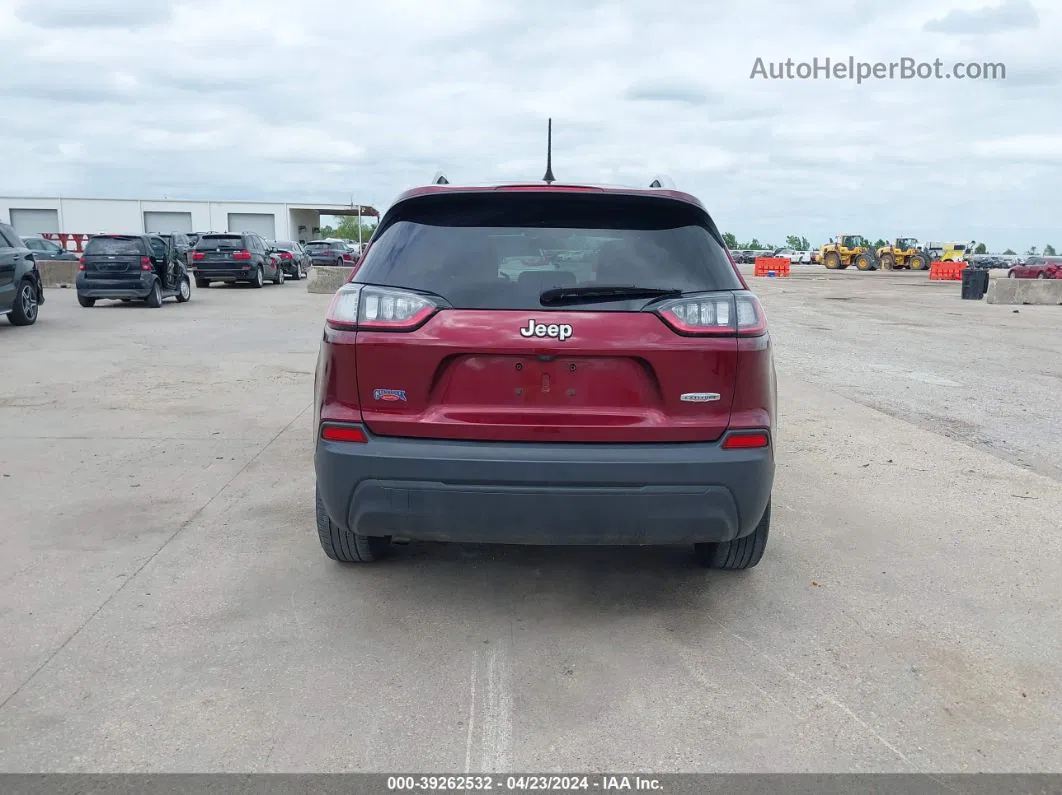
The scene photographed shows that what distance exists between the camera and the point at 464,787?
2.65 metres

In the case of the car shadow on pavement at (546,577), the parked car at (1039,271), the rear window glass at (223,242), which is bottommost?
the car shadow on pavement at (546,577)

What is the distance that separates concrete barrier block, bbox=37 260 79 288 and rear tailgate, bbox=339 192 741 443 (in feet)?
92.7

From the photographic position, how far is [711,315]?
339cm

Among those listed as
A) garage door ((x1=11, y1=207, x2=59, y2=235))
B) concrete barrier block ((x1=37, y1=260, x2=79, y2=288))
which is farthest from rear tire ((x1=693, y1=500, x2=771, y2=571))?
garage door ((x1=11, y1=207, x2=59, y2=235))

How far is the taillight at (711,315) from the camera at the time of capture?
3.37 metres

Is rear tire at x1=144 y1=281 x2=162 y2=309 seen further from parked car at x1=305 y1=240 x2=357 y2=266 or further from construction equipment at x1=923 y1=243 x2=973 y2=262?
construction equipment at x1=923 y1=243 x2=973 y2=262

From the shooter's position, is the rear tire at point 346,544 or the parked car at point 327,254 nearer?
the rear tire at point 346,544

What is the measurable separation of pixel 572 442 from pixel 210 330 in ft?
44.4

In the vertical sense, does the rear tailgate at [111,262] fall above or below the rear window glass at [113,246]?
below

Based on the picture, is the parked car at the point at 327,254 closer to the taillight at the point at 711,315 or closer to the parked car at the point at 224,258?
the parked car at the point at 224,258

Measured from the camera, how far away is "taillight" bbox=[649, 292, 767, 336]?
11.0 feet

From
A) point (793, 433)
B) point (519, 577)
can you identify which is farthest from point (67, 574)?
point (793, 433)

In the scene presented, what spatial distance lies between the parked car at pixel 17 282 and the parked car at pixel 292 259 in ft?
63.4

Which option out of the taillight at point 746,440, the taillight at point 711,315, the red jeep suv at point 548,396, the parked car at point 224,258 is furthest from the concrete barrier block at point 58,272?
the taillight at point 746,440
